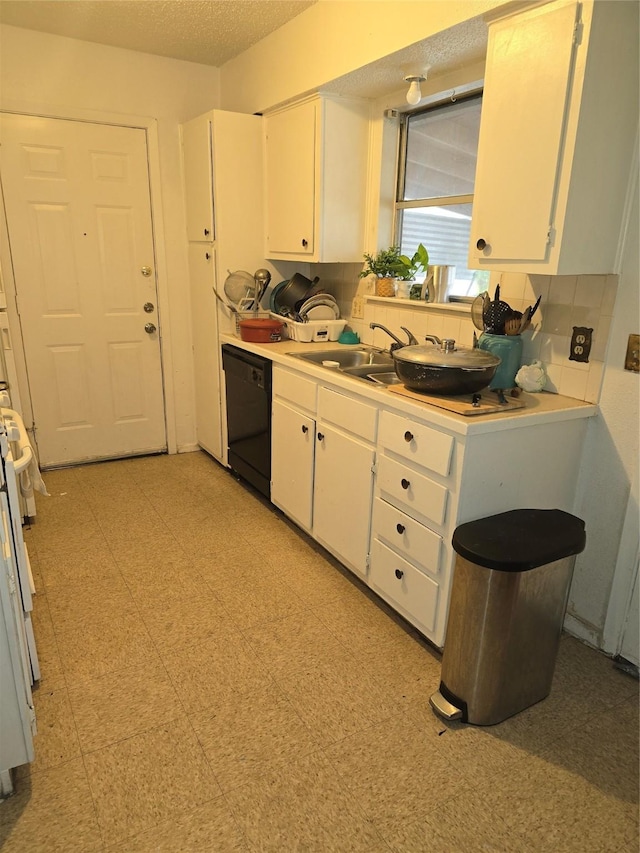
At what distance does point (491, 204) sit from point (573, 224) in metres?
0.29

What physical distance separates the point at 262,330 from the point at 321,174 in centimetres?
85

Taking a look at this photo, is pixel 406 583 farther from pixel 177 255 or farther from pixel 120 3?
pixel 120 3

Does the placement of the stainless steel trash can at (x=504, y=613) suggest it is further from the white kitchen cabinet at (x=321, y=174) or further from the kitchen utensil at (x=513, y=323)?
the white kitchen cabinet at (x=321, y=174)

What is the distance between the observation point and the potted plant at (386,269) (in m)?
2.88

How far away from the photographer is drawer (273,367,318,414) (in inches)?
100

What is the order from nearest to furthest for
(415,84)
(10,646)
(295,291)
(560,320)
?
(10,646) < (560,320) < (415,84) < (295,291)

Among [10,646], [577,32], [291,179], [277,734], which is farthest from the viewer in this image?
[291,179]

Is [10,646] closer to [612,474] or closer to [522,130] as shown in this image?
[612,474]

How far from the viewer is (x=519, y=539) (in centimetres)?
172

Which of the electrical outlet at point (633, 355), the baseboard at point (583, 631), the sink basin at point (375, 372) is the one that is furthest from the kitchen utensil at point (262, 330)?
the baseboard at point (583, 631)

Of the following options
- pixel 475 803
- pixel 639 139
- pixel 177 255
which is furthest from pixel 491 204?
pixel 177 255

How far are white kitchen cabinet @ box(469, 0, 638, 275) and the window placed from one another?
66cm

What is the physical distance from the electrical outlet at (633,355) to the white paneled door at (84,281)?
286 centimetres

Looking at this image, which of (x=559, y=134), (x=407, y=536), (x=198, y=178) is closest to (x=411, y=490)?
(x=407, y=536)
